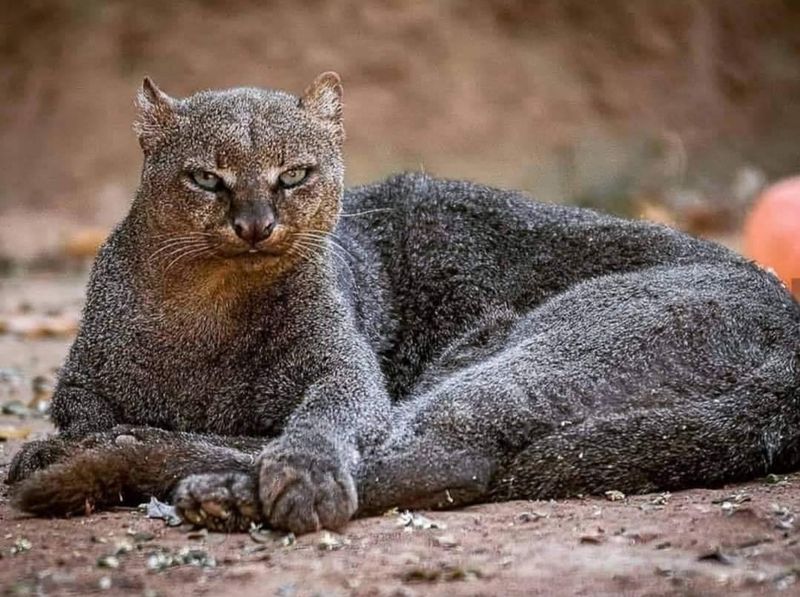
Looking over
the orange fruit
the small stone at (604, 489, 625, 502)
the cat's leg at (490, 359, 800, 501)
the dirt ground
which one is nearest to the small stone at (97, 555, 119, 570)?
the dirt ground

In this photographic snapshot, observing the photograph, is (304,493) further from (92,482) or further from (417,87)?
(417,87)

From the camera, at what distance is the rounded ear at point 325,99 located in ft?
17.0

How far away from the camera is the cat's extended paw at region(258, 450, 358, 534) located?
4211 mm

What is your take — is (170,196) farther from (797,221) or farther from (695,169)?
(695,169)

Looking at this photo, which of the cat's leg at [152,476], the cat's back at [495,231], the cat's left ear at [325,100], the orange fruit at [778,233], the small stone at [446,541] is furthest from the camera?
the orange fruit at [778,233]

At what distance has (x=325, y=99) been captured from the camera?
525 cm

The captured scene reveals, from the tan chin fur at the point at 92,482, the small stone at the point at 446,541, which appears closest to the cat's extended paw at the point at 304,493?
the small stone at the point at 446,541

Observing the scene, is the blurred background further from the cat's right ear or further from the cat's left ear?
the cat's right ear

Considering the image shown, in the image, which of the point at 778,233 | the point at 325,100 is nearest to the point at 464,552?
the point at 325,100

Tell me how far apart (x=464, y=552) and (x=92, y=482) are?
1.27 meters

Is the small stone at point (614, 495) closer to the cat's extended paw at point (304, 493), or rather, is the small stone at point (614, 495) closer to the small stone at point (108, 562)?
the cat's extended paw at point (304, 493)

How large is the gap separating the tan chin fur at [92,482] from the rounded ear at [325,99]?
136cm

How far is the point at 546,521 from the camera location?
168 inches

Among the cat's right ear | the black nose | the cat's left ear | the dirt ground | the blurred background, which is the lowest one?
the dirt ground
